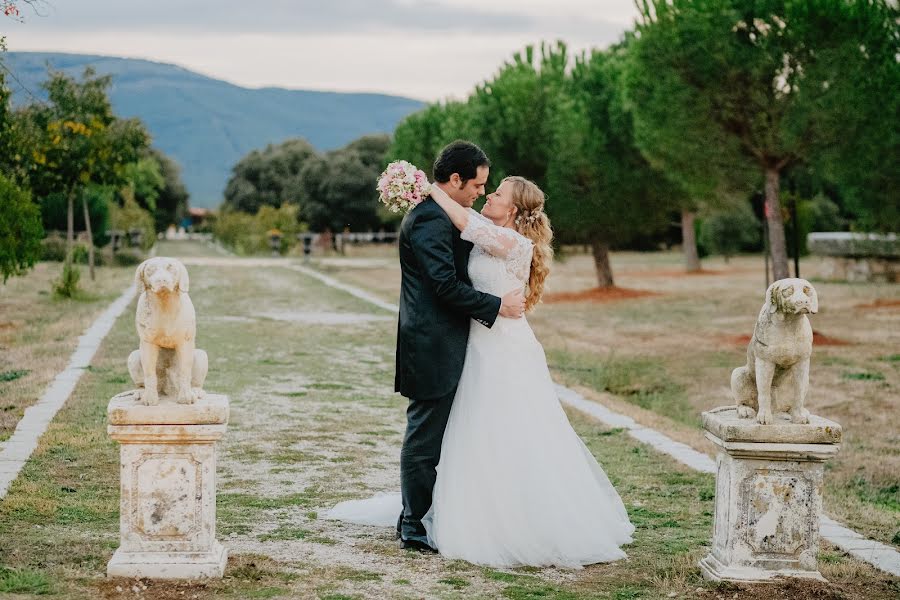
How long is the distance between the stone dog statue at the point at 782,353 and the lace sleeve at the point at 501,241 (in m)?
1.27

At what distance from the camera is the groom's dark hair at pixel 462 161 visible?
232 inches

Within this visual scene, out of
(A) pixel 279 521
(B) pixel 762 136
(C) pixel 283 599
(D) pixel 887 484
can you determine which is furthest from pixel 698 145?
(C) pixel 283 599

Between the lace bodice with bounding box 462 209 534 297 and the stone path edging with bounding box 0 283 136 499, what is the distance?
312cm

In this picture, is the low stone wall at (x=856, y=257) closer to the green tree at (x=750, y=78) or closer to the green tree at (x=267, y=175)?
the green tree at (x=750, y=78)

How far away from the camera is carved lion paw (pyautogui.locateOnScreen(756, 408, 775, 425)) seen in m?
5.32

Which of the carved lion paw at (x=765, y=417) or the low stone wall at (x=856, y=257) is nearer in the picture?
the carved lion paw at (x=765, y=417)

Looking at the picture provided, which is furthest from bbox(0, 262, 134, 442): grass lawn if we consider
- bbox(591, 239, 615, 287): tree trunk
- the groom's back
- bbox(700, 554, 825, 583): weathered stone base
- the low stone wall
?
the low stone wall

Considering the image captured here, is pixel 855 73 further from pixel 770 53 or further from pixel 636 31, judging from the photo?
pixel 636 31

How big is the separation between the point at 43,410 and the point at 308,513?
403cm

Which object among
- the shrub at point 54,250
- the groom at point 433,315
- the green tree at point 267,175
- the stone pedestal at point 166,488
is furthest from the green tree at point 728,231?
the stone pedestal at point 166,488

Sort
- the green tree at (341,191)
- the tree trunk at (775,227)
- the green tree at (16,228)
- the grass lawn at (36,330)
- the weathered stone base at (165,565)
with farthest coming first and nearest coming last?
the green tree at (341,191) → the tree trunk at (775,227) → the green tree at (16,228) → the grass lawn at (36,330) → the weathered stone base at (165,565)

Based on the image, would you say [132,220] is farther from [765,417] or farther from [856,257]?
[765,417]

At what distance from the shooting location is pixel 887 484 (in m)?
8.81

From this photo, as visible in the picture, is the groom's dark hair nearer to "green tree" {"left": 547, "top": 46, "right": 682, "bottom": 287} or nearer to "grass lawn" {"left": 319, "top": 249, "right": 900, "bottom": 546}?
"grass lawn" {"left": 319, "top": 249, "right": 900, "bottom": 546}
